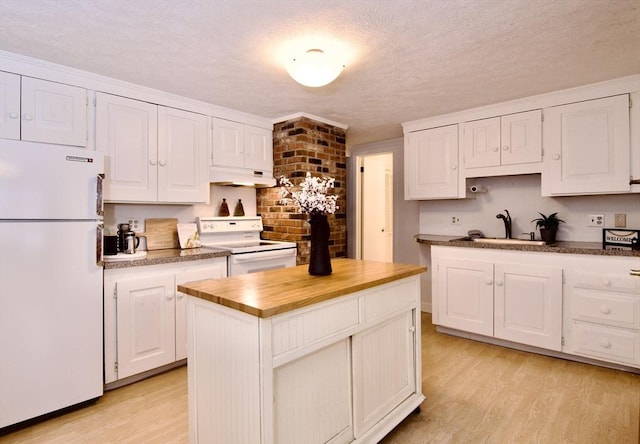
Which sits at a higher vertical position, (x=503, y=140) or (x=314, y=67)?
(x=314, y=67)

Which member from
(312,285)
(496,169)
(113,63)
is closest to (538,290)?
(496,169)

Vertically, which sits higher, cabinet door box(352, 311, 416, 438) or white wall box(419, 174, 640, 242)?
white wall box(419, 174, 640, 242)

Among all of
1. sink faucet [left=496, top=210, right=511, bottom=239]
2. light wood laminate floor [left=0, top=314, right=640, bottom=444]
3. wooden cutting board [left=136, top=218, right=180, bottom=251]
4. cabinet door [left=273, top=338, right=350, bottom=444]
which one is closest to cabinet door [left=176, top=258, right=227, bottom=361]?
light wood laminate floor [left=0, top=314, right=640, bottom=444]

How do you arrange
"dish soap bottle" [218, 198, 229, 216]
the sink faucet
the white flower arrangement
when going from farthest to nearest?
"dish soap bottle" [218, 198, 229, 216], the sink faucet, the white flower arrangement

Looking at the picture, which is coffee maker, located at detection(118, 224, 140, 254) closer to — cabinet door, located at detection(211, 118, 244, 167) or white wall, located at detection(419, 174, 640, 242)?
cabinet door, located at detection(211, 118, 244, 167)

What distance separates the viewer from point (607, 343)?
2.61 m

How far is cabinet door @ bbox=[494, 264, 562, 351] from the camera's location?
2.82 meters

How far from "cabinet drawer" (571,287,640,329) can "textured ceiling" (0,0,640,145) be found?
1620mm

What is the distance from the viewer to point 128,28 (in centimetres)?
191

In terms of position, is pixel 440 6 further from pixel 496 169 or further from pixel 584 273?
pixel 584 273

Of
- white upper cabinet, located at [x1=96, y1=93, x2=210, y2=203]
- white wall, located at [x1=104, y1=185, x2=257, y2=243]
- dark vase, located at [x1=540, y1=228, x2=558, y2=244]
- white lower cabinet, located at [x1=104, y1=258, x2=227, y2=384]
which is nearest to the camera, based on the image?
white lower cabinet, located at [x1=104, y1=258, x2=227, y2=384]

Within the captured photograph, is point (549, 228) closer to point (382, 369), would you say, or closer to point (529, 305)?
point (529, 305)

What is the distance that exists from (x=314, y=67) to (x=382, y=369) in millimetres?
1762

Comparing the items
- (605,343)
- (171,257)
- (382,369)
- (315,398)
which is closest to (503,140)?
(605,343)
